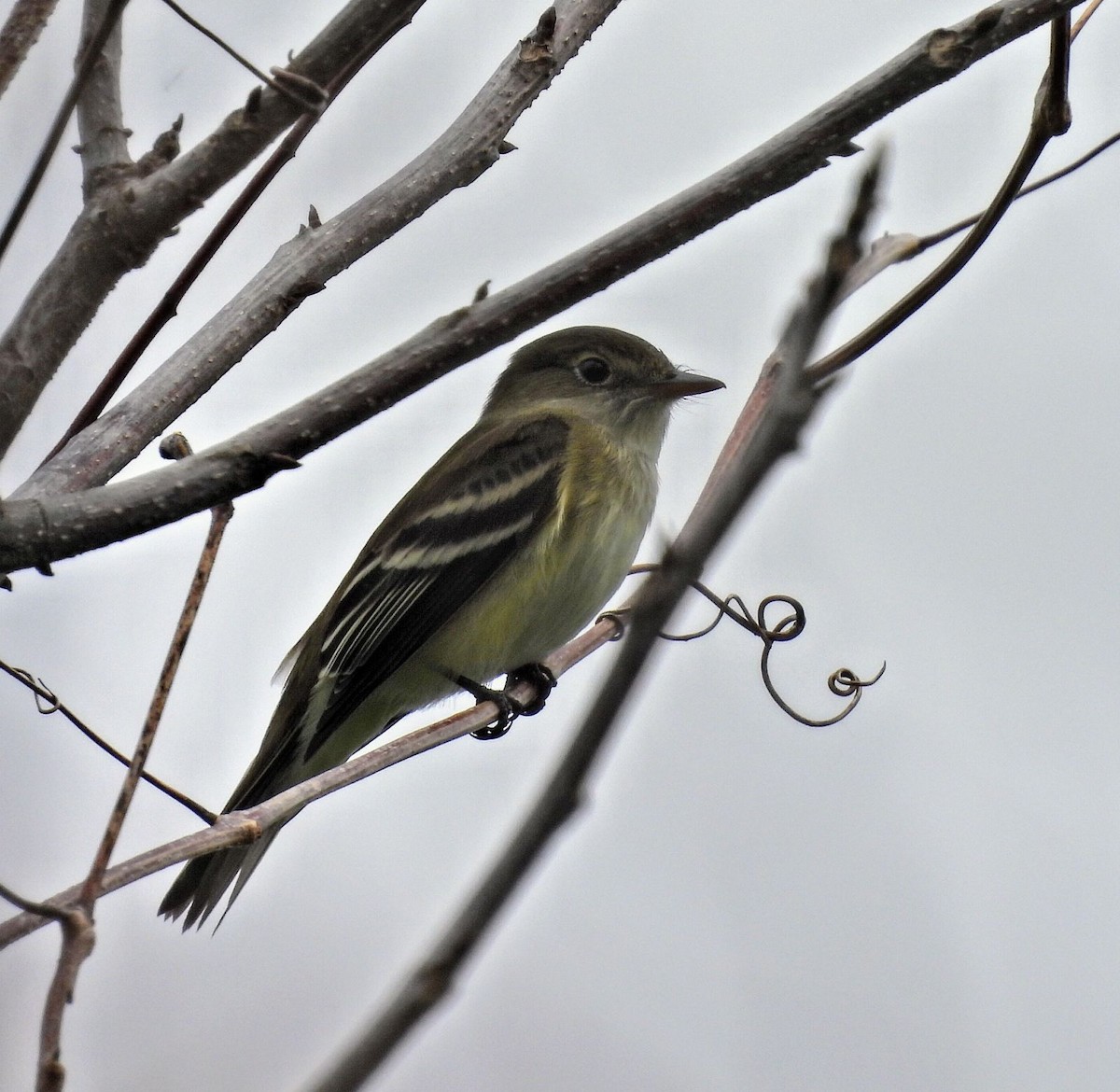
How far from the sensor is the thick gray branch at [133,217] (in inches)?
96.3

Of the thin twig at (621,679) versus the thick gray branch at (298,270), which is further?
the thick gray branch at (298,270)

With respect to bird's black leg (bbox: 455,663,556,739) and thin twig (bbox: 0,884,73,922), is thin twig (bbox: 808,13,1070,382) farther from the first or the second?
bird's black leg (bbox: 455,663,556,739)

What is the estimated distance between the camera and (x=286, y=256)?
281 centimetres

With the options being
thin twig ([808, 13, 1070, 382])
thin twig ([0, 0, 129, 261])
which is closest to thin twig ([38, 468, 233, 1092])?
thin twig ([0, 0, 129, 261])

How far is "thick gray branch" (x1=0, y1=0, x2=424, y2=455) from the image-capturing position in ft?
8.02

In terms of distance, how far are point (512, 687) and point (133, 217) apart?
305cm

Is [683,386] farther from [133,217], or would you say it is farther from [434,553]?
[133,217]

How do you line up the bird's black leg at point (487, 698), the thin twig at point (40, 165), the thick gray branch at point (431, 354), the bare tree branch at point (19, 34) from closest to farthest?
the thin twig at point (40, 165)
the thick gray branch at point (431, 354)
the bare tree branch at point (19, 34)
the bird's black leg at point (487, 698)

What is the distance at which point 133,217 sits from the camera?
2.60 m

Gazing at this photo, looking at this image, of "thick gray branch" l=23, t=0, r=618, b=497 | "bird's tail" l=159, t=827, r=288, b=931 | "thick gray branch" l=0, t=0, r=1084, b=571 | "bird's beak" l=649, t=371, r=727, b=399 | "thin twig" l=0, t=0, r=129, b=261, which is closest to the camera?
"thin twig" l=0, t=0, r=129, b=261

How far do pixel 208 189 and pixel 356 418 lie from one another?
63 cm

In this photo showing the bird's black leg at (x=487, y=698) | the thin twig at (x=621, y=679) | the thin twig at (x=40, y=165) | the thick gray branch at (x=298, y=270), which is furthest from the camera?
the bird's black leg at (x=487, y=698)

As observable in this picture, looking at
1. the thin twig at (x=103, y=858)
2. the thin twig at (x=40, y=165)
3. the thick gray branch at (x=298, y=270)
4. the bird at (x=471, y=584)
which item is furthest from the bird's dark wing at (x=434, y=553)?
the thin twig at (x=40, y=165)

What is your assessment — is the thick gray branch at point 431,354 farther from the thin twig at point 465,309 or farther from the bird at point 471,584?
the bird at point 471,584
